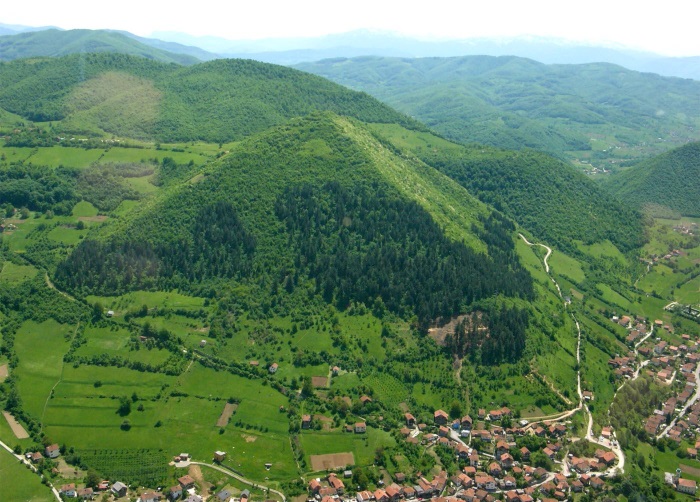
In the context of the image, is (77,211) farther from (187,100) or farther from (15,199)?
(187,100)

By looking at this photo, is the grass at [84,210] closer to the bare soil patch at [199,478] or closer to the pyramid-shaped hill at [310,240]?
the pyramid-shaped hill at [310,240]

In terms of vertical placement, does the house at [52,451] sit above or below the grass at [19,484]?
above

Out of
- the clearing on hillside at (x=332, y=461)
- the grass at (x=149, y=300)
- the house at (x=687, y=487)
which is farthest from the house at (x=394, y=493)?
the grass at (x=149, y=300)

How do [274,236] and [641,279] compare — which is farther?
[641,279]

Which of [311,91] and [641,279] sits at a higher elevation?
[311,91]

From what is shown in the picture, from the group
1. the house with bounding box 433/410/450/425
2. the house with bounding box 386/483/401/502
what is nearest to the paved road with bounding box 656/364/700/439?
the house with bounding box 433/410/450/425

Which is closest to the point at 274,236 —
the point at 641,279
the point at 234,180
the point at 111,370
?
the point at 234,180

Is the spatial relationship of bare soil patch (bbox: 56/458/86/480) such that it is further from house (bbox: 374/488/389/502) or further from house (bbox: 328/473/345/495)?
house (bbox: 374/488/389/502)
